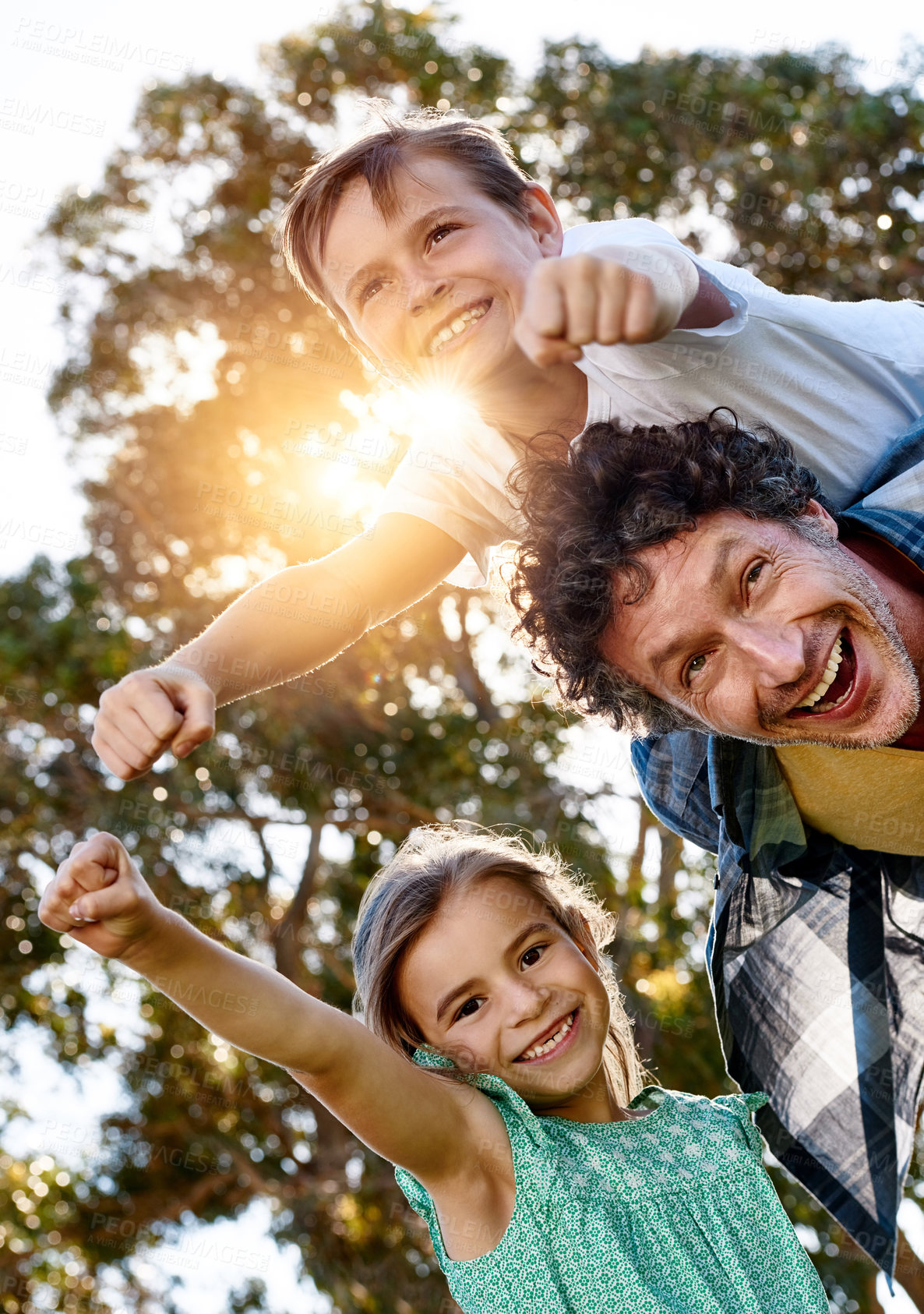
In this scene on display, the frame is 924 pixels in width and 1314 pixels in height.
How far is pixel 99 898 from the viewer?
1.45 metres

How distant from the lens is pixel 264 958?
29.1 feet

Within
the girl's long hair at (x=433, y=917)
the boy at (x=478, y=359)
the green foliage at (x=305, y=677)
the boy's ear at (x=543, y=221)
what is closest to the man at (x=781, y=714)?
the boy at (x=478, y=359)

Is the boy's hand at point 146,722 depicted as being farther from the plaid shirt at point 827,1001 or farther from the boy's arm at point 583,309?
the plaid shirt at point 827,1001

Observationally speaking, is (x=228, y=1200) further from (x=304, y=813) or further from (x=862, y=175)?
(x=862, y=175)

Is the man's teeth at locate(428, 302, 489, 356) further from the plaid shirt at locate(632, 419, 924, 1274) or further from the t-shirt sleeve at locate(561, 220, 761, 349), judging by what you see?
the plaid shirt at locate(632, 419, 924, 1274)

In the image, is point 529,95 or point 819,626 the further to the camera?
point 529,95

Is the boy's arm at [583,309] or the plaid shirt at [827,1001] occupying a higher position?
the boy's arm at [583,309]

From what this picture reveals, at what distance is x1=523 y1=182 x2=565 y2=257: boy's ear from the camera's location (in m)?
2.45

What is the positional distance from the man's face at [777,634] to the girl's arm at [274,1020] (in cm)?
75

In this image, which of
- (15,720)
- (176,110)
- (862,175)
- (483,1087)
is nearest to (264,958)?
(15,720)

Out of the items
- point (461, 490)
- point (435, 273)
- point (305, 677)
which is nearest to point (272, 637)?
point (461, 490)

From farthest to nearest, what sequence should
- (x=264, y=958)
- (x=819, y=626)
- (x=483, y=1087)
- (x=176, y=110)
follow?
1. (x=264, y=958)
2. (x=176, y=110)
3. (x=483, y=1087)
4. (x=819, y=626)

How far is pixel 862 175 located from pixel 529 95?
6.82 ft

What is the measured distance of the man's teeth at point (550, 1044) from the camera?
209 centimetres
